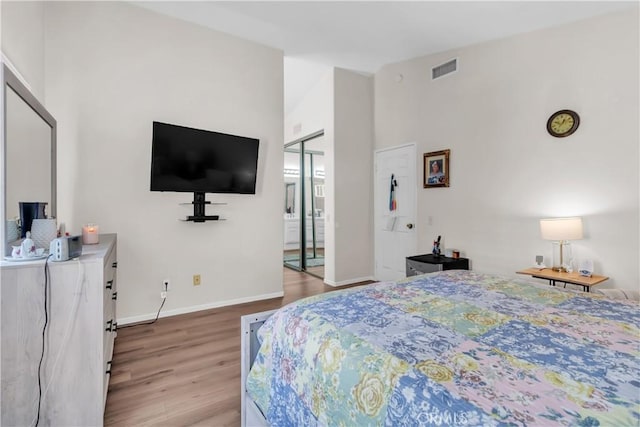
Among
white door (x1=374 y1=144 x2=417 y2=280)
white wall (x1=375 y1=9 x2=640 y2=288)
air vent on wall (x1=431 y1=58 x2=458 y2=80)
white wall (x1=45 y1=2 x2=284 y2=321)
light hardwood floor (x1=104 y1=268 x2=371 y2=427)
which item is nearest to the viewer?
light hardwood floor (x1=104 y1=268 x2=371 y2=427)

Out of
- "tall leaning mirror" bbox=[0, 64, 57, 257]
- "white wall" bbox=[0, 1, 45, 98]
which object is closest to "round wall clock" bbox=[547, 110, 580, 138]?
"tall leaning mirror" bbox=[0, 64, 57, 257]

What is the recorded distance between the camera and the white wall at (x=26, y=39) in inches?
79.4

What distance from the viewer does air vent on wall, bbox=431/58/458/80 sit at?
371 centimetres

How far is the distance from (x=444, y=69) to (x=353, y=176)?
5.94ft

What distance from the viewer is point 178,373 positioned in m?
2.23

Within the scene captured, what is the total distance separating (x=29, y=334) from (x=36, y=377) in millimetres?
211

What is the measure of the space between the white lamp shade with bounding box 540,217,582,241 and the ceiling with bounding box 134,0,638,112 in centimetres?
173

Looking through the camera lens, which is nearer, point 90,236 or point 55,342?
point 55,342

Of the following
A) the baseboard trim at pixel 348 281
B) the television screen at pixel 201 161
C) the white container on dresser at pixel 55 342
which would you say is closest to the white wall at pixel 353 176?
the baseboard trim at pixel 348 281

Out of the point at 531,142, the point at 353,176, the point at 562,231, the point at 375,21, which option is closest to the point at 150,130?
the point at 375,21

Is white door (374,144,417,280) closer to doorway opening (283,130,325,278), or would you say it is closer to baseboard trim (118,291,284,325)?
doorway opening (283,130,325,278)

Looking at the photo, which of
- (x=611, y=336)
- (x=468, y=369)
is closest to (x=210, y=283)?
(x=468, y=369)

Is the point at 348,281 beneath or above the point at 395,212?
beneath

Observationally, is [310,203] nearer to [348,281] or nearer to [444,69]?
[348,281]
